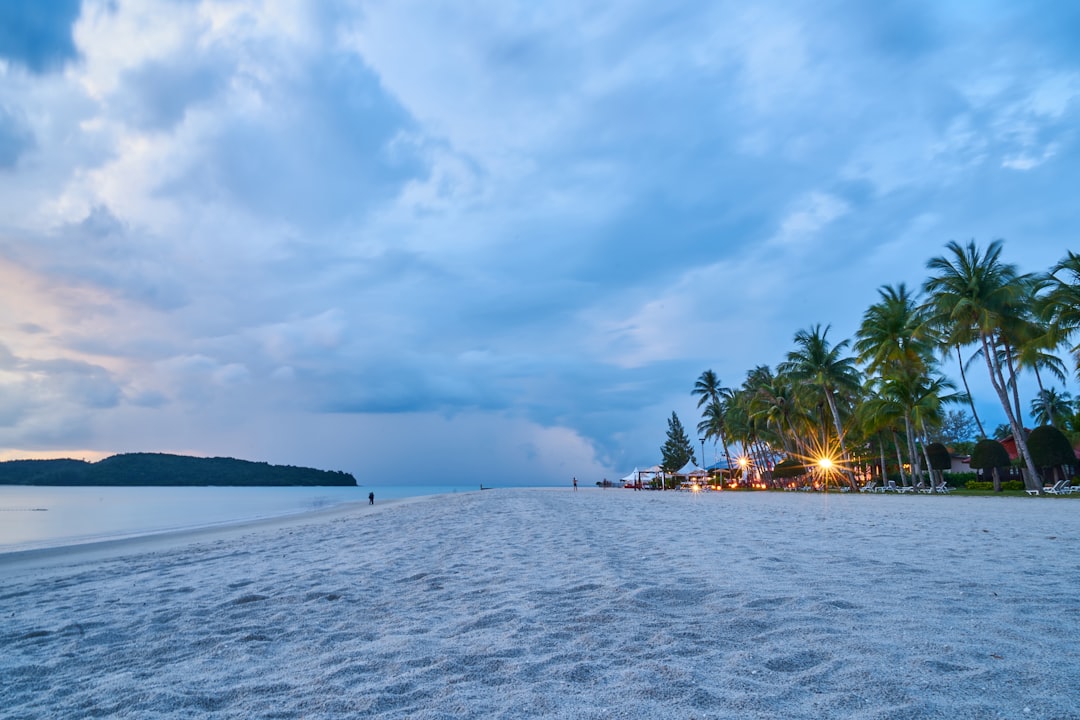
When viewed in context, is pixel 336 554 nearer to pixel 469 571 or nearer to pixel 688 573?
pixel 469 571

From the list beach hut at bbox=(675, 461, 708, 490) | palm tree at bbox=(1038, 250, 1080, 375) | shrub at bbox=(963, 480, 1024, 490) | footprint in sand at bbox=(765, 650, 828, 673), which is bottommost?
shrub at bbox=(963, 480, 1024, 490)

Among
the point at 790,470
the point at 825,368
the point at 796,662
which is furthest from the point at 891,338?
the point at 796,662

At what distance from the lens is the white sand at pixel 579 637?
2609 mm

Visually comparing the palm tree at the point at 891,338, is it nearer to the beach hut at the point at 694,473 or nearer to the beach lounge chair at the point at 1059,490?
the beach lounge chair at the point at 1059,490

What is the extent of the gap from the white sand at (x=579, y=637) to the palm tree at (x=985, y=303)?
21.9 metres

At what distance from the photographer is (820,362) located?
3675 centimetres

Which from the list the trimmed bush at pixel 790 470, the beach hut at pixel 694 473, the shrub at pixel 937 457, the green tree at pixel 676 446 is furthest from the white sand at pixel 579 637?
the green tree at pixel 676 446

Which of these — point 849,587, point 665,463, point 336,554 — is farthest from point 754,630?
point 665,463

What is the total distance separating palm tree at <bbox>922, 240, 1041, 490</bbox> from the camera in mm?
24188

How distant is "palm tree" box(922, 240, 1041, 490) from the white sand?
2189cm

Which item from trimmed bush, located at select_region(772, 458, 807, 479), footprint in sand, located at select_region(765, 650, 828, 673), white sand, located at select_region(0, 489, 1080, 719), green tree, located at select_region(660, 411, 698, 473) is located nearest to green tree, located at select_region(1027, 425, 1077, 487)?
trimmed bush, located at select_region(772, 458, 807, 479)

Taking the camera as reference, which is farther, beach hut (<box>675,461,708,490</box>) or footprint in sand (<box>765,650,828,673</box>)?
beach hut (<box>675,461,708,490</box>)

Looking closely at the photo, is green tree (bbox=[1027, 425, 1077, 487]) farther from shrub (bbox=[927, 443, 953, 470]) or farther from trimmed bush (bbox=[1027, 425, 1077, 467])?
shrub (bbox=[927, 443, 953, 470])

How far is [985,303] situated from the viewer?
80.9 feet
